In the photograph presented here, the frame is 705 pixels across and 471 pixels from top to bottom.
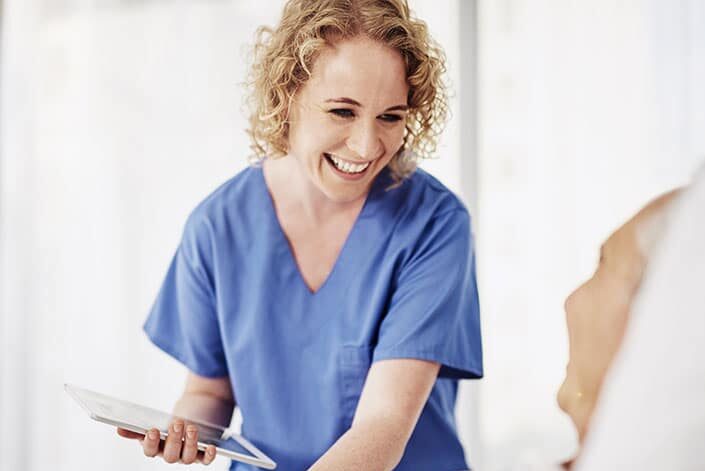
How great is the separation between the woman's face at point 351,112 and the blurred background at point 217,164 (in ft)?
0.36

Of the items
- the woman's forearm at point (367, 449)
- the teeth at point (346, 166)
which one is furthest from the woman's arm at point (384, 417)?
the teeth at point (346, 166)

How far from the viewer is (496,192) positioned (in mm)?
1280

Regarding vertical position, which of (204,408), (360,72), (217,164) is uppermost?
(360,72)

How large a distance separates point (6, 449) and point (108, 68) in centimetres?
79

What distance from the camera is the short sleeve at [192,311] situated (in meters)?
1.15

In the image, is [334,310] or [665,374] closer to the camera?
[665,374]

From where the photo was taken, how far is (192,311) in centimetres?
117

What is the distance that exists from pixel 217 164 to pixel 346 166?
54 centimetres

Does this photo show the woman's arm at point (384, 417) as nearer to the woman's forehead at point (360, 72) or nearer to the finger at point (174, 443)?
the finger at point (174, 443)

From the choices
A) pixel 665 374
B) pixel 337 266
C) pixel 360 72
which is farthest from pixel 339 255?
pixel 665 374

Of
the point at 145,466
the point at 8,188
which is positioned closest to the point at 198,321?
the point at 145,466

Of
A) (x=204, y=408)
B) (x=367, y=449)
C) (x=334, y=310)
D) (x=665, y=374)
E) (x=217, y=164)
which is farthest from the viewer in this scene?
(x=217, y=164)

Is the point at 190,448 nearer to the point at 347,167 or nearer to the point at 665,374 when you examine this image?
the point at 347,167

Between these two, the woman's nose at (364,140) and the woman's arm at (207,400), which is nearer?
the woman's nose at (364,140)
